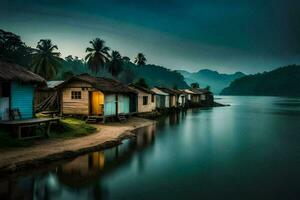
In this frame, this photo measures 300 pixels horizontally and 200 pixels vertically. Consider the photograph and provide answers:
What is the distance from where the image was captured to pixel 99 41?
64.8 m

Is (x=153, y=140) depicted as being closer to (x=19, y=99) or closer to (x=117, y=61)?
(x=19, y=99)

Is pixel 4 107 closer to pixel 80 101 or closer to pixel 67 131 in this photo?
pixel 67 131

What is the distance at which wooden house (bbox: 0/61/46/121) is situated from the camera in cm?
1992

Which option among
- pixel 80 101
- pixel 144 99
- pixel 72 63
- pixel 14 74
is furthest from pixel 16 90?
pixel 72 63

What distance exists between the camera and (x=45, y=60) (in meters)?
54.9

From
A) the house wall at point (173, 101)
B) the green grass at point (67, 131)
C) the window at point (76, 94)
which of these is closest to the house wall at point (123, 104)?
the window at point (76, 94)

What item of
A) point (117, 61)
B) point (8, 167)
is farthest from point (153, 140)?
point (117, 61)

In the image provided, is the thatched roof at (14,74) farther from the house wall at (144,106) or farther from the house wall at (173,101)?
the house wall at (173,101)

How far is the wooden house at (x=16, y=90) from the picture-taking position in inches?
784

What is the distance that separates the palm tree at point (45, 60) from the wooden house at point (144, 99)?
17630 millimetres

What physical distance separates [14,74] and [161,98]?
138 feet

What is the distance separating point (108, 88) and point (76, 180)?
21140 mm

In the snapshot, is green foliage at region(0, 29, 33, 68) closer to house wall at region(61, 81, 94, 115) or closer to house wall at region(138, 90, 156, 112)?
house wall at region(138, 90, 156, 112)

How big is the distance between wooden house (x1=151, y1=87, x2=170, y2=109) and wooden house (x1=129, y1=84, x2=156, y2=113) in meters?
5.71
